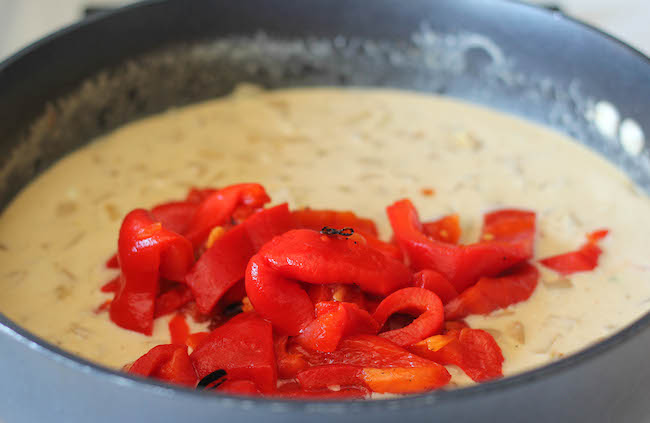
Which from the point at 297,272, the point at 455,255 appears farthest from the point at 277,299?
the point at 455,255

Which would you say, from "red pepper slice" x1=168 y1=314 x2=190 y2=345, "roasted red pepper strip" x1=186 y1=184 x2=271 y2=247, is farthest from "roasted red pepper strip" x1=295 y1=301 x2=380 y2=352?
"roasted red pepper strip" x1=186 y1=184 x2=271 y2=247

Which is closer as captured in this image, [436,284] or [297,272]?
[297,272]

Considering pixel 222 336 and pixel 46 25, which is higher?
pixel 46 25

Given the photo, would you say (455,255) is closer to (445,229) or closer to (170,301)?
(445,229)

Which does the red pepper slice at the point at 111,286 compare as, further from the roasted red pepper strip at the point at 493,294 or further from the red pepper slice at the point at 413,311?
the roasted red pepper strip at the point at 493,294

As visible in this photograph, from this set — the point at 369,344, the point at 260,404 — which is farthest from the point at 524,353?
the point at 260,404

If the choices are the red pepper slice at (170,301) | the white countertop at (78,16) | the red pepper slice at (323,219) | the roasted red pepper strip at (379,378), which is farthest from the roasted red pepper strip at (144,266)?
the white countertop at (78,16)

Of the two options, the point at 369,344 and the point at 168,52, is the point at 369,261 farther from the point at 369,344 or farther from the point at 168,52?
the point at 168,52
